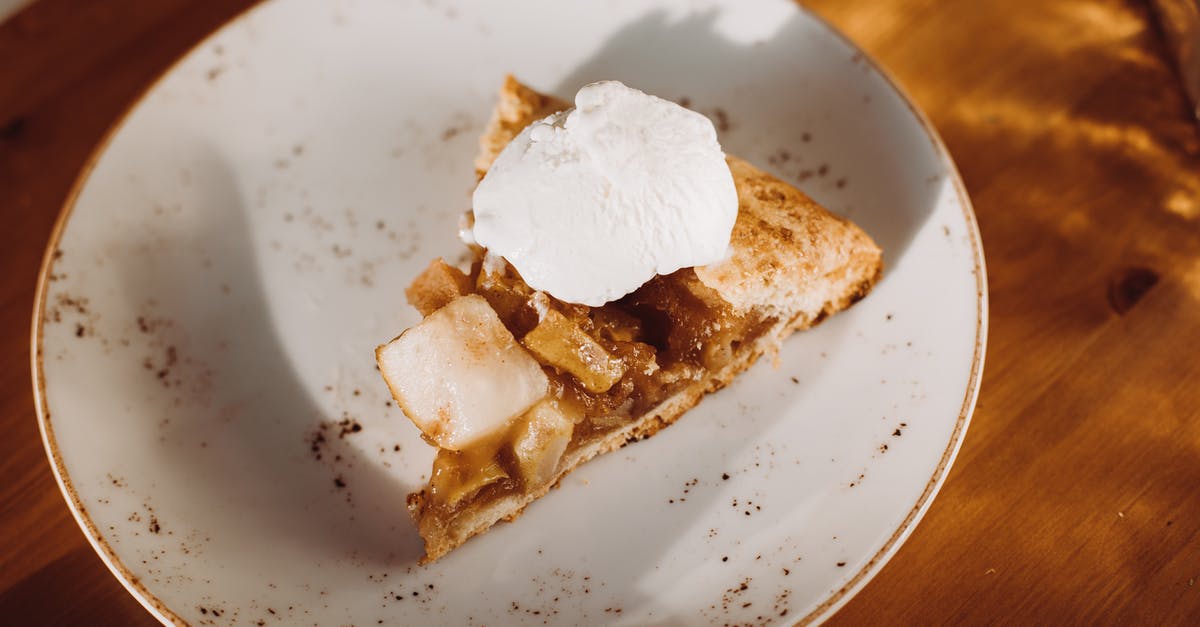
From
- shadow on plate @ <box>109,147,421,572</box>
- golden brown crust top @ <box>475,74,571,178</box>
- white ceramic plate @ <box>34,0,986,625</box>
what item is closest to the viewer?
white ceramic plate @ <box>34,0,986,625</box>

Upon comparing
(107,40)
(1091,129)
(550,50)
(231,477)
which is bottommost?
(1091,129)

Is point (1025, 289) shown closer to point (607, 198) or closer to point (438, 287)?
point (607, 198)

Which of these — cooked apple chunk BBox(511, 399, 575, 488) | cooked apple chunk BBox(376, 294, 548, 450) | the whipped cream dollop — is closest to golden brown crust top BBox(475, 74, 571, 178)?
the whipped cream dollop

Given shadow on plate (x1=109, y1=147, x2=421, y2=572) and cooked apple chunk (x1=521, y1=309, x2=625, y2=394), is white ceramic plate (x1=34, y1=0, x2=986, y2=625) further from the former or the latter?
cooked apple chunk (x1=521, y1=309, x2=625, y2=394)

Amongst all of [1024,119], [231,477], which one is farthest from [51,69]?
[1024,119]

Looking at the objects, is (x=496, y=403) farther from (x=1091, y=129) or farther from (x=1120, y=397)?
(x=1091, y=129)

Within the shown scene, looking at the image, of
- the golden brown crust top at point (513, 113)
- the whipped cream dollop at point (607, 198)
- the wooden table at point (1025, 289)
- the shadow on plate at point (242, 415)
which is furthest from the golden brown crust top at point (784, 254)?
the shadow on plate at point (242, 415)

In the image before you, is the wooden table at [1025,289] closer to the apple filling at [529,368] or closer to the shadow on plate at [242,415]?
the shadow on plate at [242,415]
